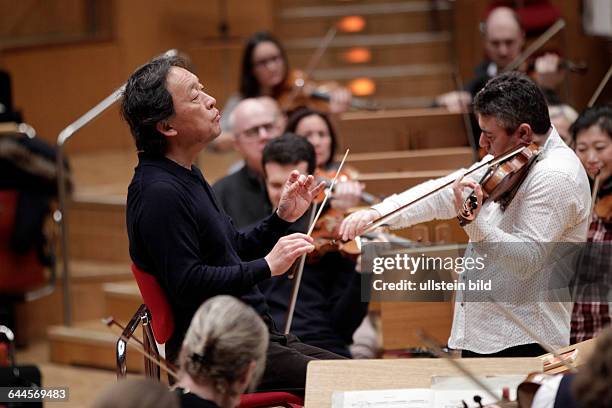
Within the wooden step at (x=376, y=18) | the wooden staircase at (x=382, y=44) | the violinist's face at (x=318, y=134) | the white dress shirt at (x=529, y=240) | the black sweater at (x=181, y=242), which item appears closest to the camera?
the black sweater at (x=181, y=242)

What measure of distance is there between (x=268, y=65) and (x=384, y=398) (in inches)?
131

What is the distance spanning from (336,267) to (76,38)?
15.4 ft

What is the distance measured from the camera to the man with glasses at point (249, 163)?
4043mm

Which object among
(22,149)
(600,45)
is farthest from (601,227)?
(600,45)

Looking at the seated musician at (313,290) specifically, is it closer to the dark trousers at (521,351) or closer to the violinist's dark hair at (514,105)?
the dark trousers at (521,351)

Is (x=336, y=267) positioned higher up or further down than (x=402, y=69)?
further down

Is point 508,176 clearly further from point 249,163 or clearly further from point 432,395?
point 249,163

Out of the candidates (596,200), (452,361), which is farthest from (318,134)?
(452,361)

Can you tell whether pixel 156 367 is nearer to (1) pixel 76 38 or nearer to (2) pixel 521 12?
(2) pixel 521 12

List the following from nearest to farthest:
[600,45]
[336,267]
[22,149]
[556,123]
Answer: [336,267] < [556,123] < [22,149] < [600,45]

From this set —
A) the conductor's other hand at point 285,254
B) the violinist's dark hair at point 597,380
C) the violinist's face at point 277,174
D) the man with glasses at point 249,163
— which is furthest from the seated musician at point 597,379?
the man with glasses at point 249,163

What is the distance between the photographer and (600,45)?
7500mm

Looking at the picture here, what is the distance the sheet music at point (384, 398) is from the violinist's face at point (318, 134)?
2.07m

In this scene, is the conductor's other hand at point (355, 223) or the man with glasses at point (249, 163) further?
the man with glasses at point (249, 163)
